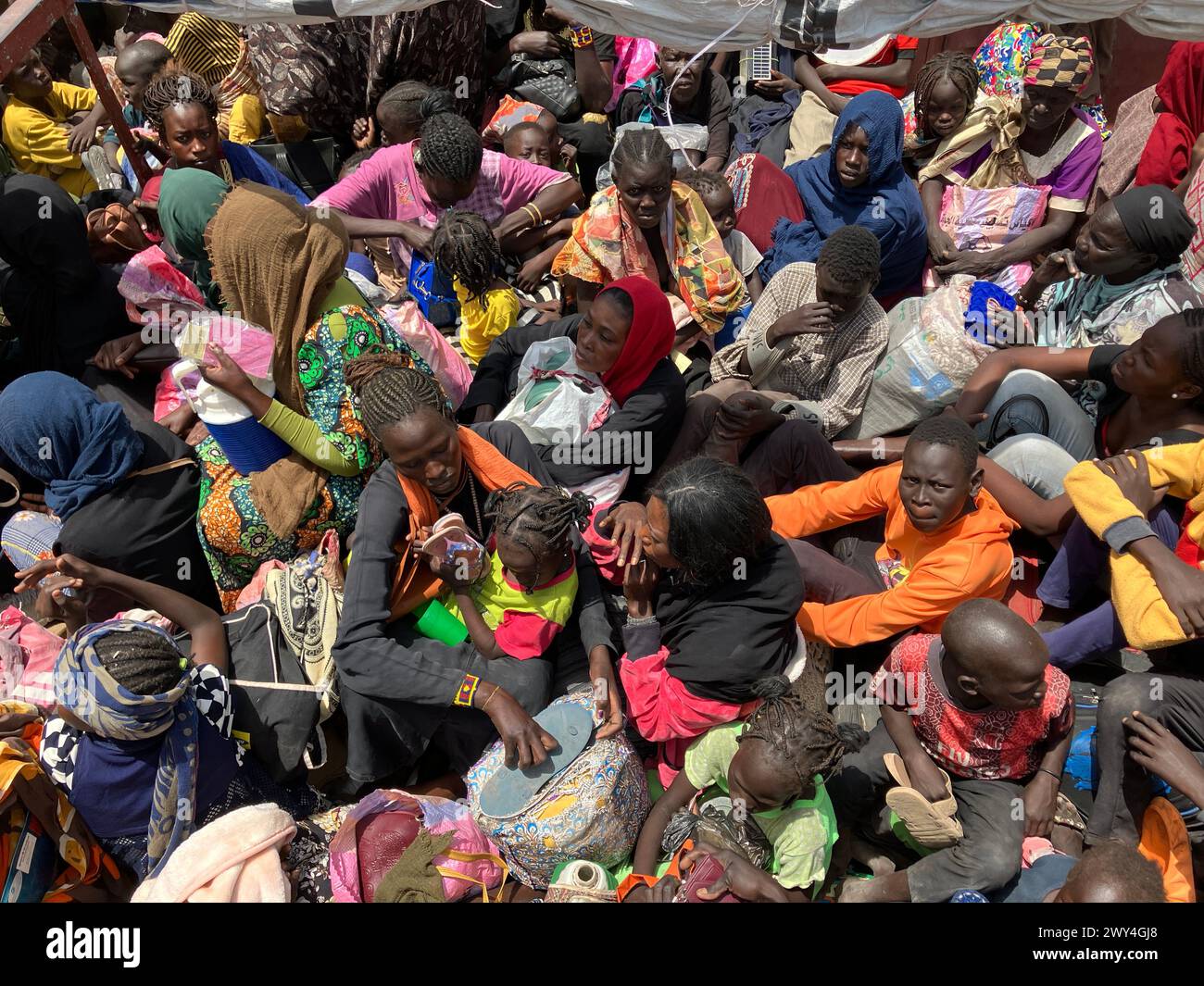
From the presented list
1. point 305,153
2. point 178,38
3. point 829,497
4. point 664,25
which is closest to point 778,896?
point 829,497

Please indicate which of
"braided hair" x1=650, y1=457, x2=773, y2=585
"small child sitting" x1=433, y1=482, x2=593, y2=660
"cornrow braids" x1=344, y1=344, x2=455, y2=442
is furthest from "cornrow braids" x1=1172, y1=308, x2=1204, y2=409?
"cornrow braids" x1=344, y1=344, x2=455, y2=442

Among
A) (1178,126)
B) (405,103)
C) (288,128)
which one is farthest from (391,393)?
(1178,126)

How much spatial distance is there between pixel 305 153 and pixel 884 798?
4626 millimetres

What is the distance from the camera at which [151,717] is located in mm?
2719

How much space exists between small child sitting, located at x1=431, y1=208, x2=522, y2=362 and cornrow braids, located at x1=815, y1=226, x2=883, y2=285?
4.75 feet

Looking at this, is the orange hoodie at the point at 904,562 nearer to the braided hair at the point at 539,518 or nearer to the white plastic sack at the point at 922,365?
the white plastic sack at the point at 922,365

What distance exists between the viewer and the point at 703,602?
122 inches

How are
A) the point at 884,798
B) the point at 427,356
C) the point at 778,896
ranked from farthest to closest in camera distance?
the point at 427,356
the point at 884,798
the point at 778,896

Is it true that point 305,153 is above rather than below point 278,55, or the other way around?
below

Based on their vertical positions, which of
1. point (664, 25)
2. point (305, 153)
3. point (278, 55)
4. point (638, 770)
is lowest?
point (638, 770)

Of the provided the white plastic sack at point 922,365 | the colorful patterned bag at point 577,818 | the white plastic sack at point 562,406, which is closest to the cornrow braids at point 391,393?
the white plastic sack at point 562,406

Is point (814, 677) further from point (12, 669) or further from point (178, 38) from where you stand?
point (178, 38)

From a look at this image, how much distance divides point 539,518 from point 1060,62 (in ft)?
12.5

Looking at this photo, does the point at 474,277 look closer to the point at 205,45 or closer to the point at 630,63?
the point at 205,45
